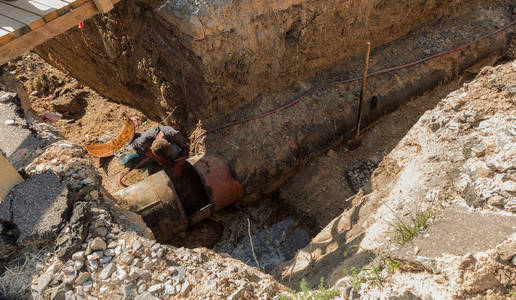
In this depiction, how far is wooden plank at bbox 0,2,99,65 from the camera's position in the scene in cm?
266

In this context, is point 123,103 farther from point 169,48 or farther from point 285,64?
point 285,64

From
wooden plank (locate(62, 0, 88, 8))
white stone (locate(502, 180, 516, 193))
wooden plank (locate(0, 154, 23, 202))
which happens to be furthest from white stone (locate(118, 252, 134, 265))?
white stone (locate(502, 180, 516, 193))

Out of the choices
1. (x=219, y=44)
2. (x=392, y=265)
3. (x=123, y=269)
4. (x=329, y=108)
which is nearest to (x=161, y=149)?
(x=219, y=44)

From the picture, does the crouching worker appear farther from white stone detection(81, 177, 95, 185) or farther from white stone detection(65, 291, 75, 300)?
white stone detection(65, 291, 75, 300)

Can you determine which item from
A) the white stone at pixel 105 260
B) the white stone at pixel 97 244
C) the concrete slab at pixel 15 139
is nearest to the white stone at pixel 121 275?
the white stone at pixel 105 260

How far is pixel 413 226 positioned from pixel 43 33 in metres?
3.63

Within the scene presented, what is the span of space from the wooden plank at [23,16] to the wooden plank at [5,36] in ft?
0.57

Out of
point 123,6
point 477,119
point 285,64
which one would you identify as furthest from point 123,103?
point 477,119

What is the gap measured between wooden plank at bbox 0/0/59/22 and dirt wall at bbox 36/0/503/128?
1362 millimetres

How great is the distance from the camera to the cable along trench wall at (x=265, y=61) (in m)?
4.13

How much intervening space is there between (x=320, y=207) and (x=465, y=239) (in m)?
2.49

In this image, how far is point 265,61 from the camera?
4629 millimetres

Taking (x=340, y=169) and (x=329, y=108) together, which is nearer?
(x=340, y=169)

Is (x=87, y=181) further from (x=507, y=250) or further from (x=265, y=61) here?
(x=507, y=250)
